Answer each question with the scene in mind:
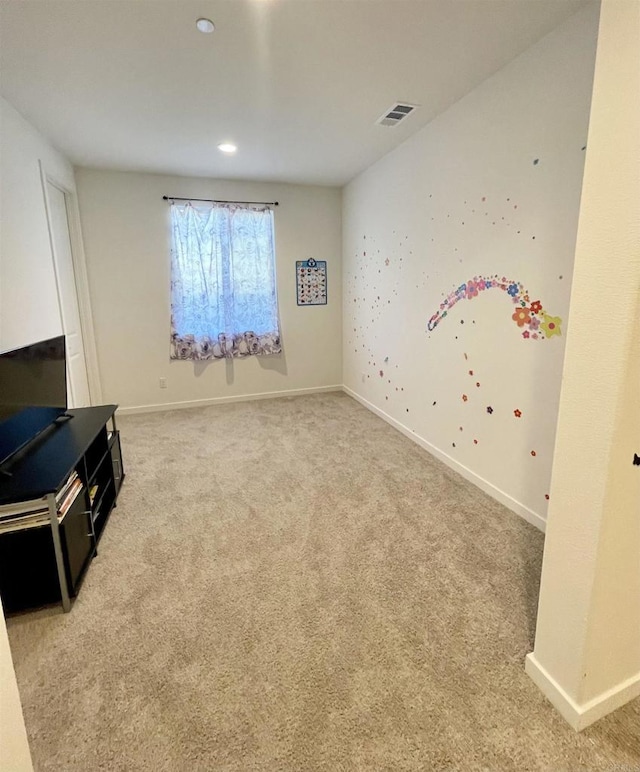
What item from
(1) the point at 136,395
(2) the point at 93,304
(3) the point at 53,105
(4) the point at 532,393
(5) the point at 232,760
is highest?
(3) the point at 53,105

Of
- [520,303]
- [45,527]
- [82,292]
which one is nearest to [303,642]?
[45,527]

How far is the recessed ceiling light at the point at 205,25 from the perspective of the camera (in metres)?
1.79

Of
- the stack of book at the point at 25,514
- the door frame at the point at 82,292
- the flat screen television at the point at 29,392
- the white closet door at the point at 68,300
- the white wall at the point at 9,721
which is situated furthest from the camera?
the door frame at the point at 82,292

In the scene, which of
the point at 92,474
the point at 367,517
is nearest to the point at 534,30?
the point at 367,517

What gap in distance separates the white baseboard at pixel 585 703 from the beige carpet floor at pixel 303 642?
27 millimetres

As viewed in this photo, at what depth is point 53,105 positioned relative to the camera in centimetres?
255

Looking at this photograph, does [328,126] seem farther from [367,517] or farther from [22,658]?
[22,658]

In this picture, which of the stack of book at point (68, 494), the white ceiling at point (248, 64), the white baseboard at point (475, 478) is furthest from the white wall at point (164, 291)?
the stack of book at point (68, 494)

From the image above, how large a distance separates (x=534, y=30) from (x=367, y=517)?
8.63 feet

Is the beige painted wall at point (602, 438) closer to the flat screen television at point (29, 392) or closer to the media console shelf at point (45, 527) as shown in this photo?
the media console shelf at point (45, 527)

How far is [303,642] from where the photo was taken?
1.58 metres

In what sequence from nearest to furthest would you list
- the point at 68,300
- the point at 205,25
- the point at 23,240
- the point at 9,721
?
the point at 9,721 < the point at 205,25 < the point at 23,240 < the point at 68,300

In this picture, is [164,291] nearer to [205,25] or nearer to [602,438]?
[205,25]

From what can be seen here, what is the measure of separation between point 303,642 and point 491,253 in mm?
2286
